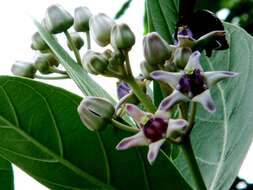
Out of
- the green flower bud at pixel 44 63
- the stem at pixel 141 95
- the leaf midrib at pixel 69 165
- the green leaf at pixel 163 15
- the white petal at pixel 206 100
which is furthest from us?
the green leaf at pixel 163 15

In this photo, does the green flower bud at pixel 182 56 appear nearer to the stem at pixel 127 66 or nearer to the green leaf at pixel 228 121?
the stem at pixel 127 66

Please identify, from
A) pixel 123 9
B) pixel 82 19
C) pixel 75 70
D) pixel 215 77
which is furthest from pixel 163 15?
pixel 123 9

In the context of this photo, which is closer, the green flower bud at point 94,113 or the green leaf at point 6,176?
the green flower bud at point 94,113

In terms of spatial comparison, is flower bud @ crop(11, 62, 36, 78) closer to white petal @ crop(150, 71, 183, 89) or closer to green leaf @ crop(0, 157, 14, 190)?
green leaf @ crop(0, 157, 14, 190)

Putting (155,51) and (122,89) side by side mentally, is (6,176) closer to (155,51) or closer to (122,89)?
(122,89)

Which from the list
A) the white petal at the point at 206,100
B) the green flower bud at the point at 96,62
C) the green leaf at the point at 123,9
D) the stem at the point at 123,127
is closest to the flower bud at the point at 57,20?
the green flower bud at the point at 96,62

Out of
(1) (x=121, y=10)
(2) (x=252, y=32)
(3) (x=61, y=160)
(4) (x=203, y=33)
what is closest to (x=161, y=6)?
(4) (x=203, y=33)

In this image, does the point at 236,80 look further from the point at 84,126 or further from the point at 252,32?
the point at 252,32
